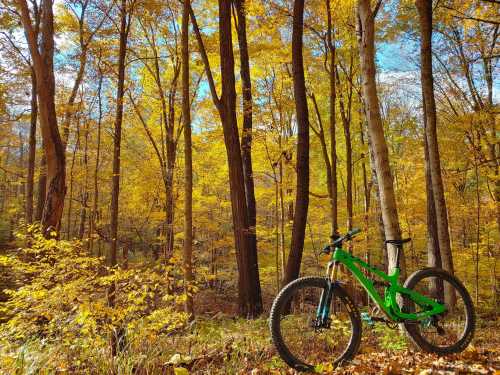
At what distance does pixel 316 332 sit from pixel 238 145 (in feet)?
18.7

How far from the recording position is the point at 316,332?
2.90 metres

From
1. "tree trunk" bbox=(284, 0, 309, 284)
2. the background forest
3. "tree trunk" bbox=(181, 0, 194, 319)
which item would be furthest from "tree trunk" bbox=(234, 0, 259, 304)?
"tree trunk" bbox=(181, 0, 194, 319)

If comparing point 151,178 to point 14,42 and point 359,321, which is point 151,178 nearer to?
point 14,42

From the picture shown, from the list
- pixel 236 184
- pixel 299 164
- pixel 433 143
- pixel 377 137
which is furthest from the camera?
pixel 236 184

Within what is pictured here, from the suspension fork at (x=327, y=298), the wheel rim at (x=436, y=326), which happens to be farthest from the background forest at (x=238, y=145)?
the suspension fork at (x=327, y=298)

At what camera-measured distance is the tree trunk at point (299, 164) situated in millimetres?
7143

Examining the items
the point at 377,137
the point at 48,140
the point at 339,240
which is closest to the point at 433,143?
the point at 377,137

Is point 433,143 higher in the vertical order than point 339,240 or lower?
higher

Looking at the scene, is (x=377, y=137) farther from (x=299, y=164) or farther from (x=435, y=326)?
(x=299, y=164)

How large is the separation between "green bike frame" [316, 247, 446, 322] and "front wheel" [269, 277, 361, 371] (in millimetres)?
69

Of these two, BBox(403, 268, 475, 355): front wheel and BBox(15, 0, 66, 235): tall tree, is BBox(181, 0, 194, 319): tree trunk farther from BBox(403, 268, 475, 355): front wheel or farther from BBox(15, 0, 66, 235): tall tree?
BBox(403, 268, 475, 355): front wheel

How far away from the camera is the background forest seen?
15.8 feet

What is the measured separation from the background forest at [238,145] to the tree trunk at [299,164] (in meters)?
0.03

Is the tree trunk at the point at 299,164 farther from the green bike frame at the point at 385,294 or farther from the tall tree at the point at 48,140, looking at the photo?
the tall tree at the point at 48,140
